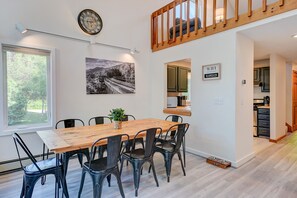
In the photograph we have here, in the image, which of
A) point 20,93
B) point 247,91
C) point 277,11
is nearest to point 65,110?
point 20,93

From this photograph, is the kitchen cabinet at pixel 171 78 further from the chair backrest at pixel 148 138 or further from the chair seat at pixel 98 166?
the chair seat at pixel 98 166

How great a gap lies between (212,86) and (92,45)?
104 inches

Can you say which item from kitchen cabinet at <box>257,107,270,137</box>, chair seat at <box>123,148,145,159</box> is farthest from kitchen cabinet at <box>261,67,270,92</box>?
chair seat at <box>123,148,145,159</box>

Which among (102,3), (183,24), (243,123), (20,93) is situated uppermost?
(102,3)

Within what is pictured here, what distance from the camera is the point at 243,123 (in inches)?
123

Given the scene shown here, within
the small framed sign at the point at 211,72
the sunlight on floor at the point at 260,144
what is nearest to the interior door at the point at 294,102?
the sunlight on floor at the point at 260,144

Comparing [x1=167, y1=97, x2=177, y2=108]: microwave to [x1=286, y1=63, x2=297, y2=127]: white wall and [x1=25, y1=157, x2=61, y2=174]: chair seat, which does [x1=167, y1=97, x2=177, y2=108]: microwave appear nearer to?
[x1=25, y1=157, x2=61, y2=174]: chair seat

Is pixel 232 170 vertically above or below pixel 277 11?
below

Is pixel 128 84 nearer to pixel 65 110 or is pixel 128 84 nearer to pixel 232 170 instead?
pixel 65 110

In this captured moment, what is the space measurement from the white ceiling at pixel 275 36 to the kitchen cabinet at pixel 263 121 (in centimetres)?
157

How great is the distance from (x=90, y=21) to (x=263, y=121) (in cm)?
511

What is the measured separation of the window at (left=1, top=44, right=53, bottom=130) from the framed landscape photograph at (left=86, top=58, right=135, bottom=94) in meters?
0.78

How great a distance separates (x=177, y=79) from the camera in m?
5.18

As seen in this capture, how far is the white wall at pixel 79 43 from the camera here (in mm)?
2924
